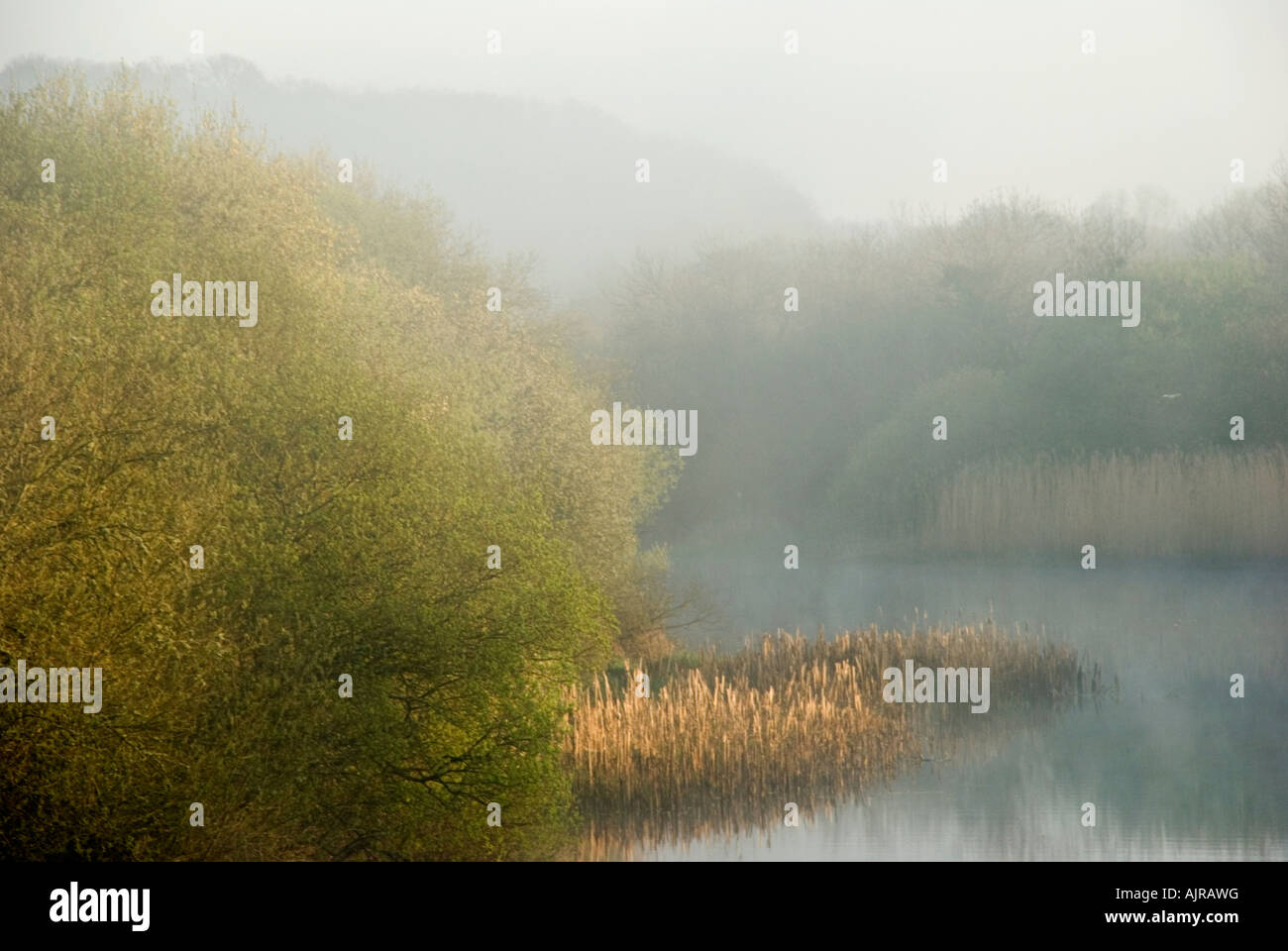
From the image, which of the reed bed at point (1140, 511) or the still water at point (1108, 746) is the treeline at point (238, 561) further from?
the reed bed at point (1140, 511)

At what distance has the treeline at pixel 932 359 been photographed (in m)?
49.7

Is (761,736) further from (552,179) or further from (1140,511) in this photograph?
(552,179)

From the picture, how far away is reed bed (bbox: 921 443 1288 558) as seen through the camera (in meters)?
35.9

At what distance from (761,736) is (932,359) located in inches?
1513

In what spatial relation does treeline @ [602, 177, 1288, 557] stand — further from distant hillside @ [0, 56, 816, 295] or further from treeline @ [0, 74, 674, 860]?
treeline @ [0, 74, 674, 860]

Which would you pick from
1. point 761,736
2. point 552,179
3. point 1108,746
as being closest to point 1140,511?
point 1108,746

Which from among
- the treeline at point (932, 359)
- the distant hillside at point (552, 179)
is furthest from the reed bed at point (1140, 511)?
the distant hillside at point (552, 179)

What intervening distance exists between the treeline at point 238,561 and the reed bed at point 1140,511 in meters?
19.7

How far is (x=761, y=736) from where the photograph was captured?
816 inches

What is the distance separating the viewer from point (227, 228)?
2184 centimetres

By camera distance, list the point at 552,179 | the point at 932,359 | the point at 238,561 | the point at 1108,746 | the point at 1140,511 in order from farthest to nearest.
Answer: the point at 552,179 → the point at 932,359 → the point at 1140,511 → the point at 1108,746 → the point at 238,561

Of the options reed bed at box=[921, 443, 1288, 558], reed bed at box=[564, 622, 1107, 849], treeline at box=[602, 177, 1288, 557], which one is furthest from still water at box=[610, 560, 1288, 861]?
treeline at box=[602, 177, 1288, 557]
